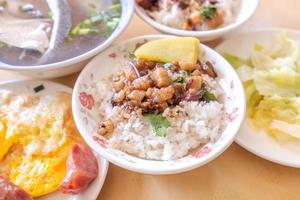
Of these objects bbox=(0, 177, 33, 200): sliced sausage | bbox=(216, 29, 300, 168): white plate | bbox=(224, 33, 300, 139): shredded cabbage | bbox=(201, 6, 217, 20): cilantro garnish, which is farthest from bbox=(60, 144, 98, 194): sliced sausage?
bbox=(201, 6, 217, 20): cilantro garnish

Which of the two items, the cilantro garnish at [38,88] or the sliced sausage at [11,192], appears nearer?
the sliced sausage at [11,192]

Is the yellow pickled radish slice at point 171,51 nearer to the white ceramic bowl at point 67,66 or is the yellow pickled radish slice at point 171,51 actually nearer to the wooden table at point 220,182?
the white ceramic bowl at point 67,66

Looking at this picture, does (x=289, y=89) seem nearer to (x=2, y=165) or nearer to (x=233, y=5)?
(x=233, y=5)

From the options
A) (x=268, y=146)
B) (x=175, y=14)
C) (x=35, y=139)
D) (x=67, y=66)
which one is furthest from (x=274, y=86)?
(x=35, y=139)

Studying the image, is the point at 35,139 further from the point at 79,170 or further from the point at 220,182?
the point at 220,182

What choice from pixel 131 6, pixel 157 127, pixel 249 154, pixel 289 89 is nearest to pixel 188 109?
pixel 157 127

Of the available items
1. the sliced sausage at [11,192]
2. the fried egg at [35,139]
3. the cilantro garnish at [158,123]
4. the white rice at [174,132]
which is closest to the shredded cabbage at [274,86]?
the white rice at [174,132]

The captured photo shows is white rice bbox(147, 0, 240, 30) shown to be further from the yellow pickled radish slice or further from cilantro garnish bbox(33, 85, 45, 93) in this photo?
cilantro garnish bbox(33, 85, 45, 93)
